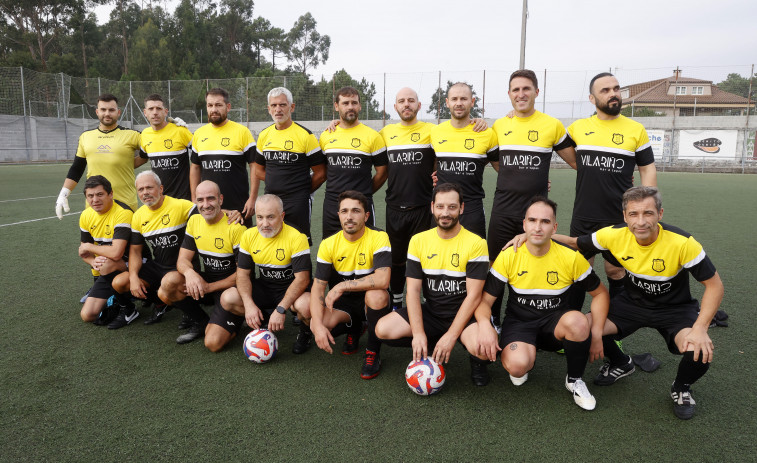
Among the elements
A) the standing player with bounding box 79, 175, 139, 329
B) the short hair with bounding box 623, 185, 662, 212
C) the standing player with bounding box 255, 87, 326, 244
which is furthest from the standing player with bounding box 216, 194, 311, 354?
the short hair with bounding box 623, 185, 662, 212

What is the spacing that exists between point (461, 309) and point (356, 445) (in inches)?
43.5

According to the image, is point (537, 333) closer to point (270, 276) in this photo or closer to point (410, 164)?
point (410, 164)

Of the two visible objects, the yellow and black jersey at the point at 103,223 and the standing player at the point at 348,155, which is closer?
the standing player at the point at 348,155

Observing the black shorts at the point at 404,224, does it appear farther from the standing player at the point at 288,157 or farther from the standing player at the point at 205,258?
the standing player at the point at 205,258

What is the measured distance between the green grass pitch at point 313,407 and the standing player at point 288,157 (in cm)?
116

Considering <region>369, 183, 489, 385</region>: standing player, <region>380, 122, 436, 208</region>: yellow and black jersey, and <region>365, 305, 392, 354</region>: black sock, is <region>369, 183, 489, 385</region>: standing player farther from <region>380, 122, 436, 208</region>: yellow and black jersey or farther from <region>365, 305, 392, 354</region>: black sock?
<region>380, 122, 436, 208</region>: yellow and black jersey

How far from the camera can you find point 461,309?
3123 mm

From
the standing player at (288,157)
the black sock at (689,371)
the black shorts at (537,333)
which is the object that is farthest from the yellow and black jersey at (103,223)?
the black sock at (689,371)

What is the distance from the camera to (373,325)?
3344mm

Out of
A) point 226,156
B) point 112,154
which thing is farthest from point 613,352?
point 112,154

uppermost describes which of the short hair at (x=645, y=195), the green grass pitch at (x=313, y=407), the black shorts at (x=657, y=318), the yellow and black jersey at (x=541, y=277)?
the short hair at (x=645, y=195)

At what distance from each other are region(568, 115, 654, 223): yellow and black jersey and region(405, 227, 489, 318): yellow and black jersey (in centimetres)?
125

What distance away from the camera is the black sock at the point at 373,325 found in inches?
130

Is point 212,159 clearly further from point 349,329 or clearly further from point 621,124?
point 621,124
